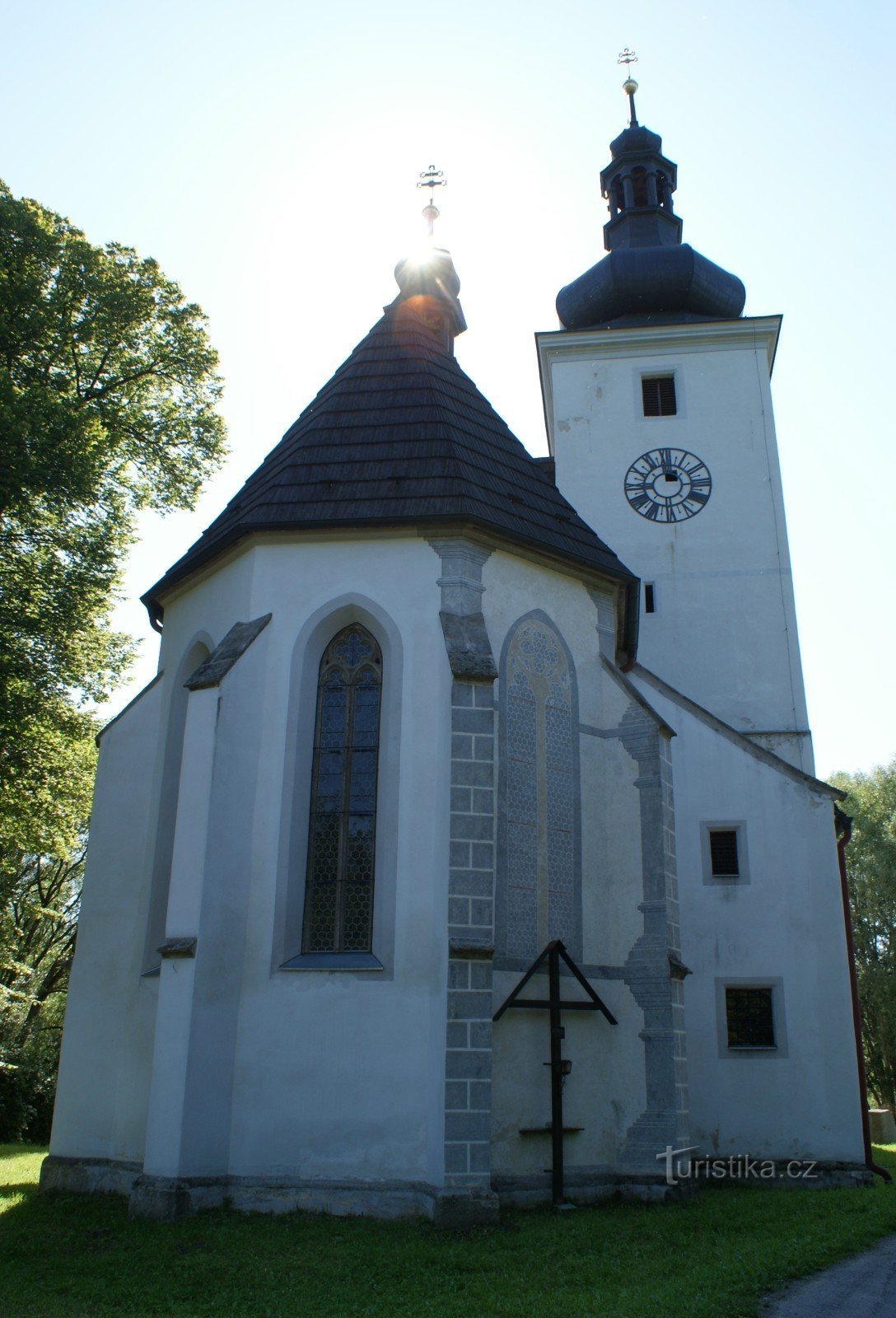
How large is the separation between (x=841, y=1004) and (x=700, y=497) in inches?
381

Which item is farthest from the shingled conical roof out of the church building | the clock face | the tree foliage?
the tree foliage

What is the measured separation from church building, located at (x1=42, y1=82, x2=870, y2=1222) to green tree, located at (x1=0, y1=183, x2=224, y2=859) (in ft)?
6.94

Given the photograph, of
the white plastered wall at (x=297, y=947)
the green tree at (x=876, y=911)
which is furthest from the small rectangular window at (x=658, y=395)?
the green tree at (x=876, y=911)

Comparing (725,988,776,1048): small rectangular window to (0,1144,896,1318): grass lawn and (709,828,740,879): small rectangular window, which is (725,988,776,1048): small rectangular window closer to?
(709,828,740,879): small rectangular window

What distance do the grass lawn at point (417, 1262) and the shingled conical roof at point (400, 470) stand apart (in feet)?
22.7

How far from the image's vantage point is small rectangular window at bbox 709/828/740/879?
16.0 m

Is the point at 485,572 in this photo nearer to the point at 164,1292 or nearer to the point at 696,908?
the point at 696,908

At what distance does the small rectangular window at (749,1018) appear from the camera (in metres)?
15.1

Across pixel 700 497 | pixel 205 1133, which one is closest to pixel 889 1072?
pixel 700 497

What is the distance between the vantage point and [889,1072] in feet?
119

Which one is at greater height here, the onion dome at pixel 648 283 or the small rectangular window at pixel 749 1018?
the onion dome at pixel 648 283

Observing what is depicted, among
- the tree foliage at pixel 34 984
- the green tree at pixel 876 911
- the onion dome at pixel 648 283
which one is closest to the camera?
the onion dome at pixel 648 283

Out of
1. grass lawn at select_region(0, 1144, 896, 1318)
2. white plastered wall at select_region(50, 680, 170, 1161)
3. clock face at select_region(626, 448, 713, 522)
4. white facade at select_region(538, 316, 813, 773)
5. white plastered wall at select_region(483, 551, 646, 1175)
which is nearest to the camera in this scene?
grass lawn at select_region(0, 1144, 896, 1318)

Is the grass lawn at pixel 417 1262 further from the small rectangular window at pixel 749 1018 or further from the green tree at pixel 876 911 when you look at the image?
the green tree at pixel 876 911
